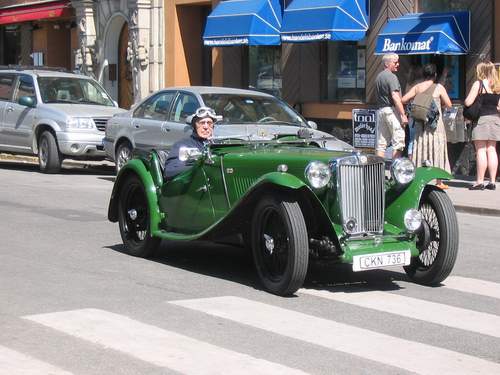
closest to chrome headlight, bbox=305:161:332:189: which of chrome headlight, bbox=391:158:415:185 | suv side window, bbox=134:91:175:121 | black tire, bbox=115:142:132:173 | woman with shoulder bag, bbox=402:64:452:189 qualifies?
chrome headlight, bbox=391:158:415:185

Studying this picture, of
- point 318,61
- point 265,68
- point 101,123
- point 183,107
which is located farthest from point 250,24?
point 183,107

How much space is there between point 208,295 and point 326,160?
4.58 feet

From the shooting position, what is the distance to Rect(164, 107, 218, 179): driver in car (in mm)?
9547

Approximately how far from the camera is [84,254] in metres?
10.1

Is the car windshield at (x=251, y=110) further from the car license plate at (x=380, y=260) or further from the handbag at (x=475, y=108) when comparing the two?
the car license plate at (x=380, y=260)

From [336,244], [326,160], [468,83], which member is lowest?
[336,244]

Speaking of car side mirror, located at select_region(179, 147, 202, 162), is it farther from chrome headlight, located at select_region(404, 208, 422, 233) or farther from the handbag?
the handbag

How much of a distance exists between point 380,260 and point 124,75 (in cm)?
2139

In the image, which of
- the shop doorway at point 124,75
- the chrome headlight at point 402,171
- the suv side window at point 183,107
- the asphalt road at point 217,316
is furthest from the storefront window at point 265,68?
the chrome headlight at point 402,171

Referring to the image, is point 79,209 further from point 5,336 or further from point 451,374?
point 451,374

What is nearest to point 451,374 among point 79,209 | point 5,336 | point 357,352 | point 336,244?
point 357,352

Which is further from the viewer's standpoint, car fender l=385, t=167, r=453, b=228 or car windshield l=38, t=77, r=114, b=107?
car windshield l=38, t=77, r=114, b=107

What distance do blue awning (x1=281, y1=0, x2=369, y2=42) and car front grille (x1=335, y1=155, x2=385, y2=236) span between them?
11.5 metres

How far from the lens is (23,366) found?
20.0 ft
